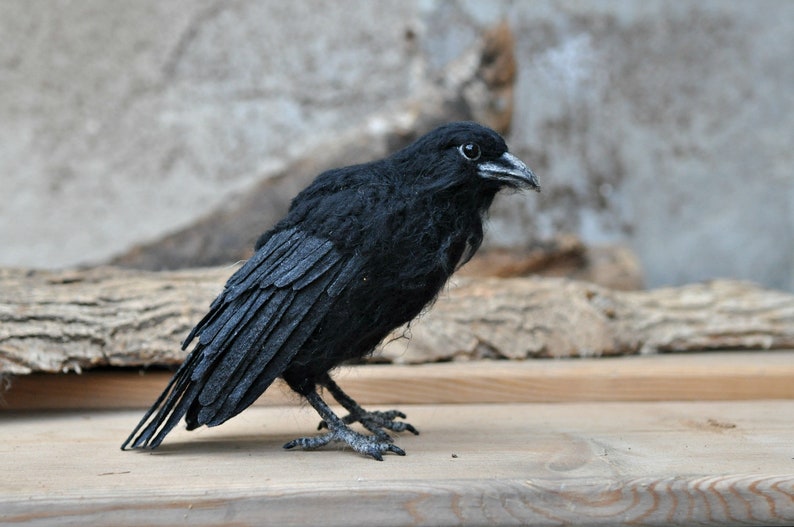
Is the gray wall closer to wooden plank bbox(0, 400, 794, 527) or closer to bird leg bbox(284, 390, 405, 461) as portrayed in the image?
wooden plank bbox(0, 400, 794, 527)

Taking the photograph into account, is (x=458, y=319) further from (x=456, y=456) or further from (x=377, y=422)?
(x=456, y=456)

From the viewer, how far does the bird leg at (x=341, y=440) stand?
152cm

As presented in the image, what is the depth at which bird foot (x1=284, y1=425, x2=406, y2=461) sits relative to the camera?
4.98 feet

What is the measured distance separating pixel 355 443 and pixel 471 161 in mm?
592

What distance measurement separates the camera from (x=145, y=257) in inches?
139

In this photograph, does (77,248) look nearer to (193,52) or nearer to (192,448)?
(193,52)

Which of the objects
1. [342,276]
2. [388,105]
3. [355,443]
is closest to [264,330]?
[342,276]

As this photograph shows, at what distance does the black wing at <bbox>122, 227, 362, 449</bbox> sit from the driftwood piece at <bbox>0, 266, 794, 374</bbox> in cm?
67

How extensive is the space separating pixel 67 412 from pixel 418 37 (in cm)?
263

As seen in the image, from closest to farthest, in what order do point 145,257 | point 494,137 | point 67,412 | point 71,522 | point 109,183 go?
1. point 71,522
2. point 494,137
3. point 67,412
4. point 145,257
5. point 109,183

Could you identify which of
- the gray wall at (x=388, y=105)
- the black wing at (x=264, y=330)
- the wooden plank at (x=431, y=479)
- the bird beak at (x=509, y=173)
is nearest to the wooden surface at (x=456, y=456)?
the wooden plank at (x=431, y=479)

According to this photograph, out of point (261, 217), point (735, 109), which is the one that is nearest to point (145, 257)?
point (261, 217)

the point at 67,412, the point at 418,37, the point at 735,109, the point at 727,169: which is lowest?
the point at 67,412

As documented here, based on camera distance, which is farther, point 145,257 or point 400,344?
point 145,257
